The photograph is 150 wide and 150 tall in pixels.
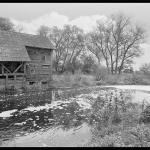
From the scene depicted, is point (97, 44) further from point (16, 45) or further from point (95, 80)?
point (16, 45)

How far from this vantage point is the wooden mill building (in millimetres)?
21125

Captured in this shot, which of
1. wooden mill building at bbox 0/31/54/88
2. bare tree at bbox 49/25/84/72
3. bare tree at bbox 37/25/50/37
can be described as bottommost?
wooden mill building at bbox 0/31/54/88

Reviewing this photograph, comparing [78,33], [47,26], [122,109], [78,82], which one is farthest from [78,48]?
[122,109]

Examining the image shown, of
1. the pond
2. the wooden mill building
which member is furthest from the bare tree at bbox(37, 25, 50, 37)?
the pond

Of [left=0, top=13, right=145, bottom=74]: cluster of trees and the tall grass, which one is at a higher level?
[left=0, top=13, right=145, bottom=74]: cluster of trees

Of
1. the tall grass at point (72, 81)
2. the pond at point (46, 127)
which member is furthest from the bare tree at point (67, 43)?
the pond at point (46, 127)

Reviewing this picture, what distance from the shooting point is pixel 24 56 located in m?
22.0

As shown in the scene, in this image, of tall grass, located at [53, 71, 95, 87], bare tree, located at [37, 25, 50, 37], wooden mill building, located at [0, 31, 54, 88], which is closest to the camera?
wooden mill building, located at [0, 31, 54, 88]

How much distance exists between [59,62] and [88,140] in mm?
38662

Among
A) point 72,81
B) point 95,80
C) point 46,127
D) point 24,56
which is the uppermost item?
point 24,56

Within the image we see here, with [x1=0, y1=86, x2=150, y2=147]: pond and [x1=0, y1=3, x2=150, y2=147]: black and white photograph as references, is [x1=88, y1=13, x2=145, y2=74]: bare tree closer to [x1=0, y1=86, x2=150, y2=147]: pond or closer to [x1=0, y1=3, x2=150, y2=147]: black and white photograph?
[x1=0, y1=3, x2=150, y2=147]: black and white photograph

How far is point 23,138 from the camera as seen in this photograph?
724 centimetres

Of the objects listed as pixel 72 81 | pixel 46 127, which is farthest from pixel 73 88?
pixel 46 127

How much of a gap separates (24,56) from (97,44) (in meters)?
24.6
